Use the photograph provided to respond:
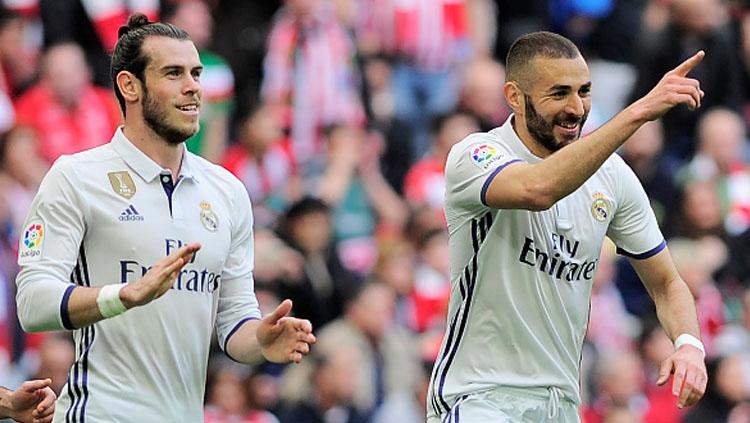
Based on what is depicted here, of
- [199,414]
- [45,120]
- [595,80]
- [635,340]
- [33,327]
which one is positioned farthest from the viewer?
[595,80]

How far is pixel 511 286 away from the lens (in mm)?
7824

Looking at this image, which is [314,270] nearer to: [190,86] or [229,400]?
[229,400]

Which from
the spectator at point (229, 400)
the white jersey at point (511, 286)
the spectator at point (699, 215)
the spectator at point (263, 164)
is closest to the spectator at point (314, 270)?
the spectator at point (263, 164)

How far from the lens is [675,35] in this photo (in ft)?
54.2

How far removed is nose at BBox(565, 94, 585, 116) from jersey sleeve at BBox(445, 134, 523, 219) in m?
0.32

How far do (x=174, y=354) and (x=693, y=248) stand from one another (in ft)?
26.4

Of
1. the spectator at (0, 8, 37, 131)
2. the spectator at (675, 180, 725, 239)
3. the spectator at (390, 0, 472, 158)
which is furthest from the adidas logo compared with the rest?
the spectator at (675, 180, 725, 239)

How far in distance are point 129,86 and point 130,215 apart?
0.60 meters

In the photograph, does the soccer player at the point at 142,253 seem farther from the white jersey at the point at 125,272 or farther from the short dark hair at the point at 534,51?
the short dark hair at the point at 534,51

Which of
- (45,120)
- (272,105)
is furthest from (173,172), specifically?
(272,105)

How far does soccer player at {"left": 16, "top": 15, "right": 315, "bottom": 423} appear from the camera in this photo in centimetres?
734

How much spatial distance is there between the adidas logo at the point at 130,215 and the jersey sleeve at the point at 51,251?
170 mm

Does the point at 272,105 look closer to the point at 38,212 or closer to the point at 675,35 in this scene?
the point at 675,35

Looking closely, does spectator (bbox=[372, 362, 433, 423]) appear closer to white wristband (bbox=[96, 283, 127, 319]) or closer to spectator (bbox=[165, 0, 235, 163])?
spectator (bbox=[165, 0, 235, 163])
